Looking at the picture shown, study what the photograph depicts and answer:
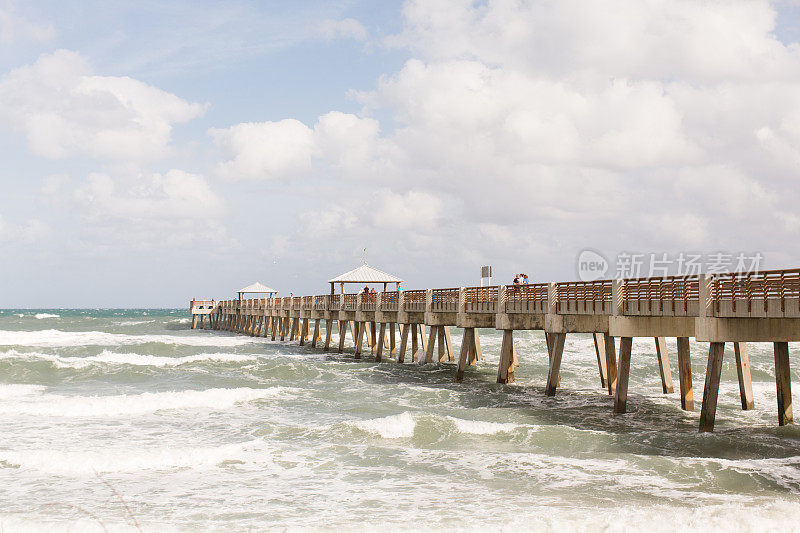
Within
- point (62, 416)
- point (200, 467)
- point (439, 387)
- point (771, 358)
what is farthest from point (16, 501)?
point (771, 358)

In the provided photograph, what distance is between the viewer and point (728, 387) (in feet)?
85.0

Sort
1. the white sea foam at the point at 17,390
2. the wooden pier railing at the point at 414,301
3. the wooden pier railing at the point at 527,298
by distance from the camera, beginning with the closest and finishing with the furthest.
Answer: the wooden pier railing at the point at 527,298, the white sea foam at the point at 17,390, the wooden pier railing at the point at 414,301

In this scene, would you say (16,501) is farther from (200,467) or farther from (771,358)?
(771,358)

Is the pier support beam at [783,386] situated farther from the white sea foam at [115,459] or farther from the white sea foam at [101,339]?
the white sea foam at [101,339]

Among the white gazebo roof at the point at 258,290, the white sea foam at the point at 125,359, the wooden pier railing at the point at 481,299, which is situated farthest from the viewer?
the white gazebo roof at the point at 258,290

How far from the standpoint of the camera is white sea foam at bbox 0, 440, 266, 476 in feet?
44.6

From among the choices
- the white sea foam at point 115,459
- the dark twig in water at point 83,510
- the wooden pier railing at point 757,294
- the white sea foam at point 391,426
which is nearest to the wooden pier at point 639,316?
the wooden pier railing at point 757,294

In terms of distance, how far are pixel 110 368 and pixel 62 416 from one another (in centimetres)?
1370

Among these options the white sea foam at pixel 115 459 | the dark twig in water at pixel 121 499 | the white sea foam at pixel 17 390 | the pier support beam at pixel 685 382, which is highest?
the pier support beam at pixel 685 382

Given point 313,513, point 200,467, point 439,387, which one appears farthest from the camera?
point 439,387

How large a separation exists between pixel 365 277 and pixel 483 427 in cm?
2577

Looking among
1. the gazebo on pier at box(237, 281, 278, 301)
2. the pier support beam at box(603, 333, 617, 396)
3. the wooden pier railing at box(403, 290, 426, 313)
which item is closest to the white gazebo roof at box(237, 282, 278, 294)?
the gazebo on pier at box(237, 281, 278, 301)

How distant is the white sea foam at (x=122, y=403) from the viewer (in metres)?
20.2

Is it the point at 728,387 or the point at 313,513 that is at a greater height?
the point at 728,387
